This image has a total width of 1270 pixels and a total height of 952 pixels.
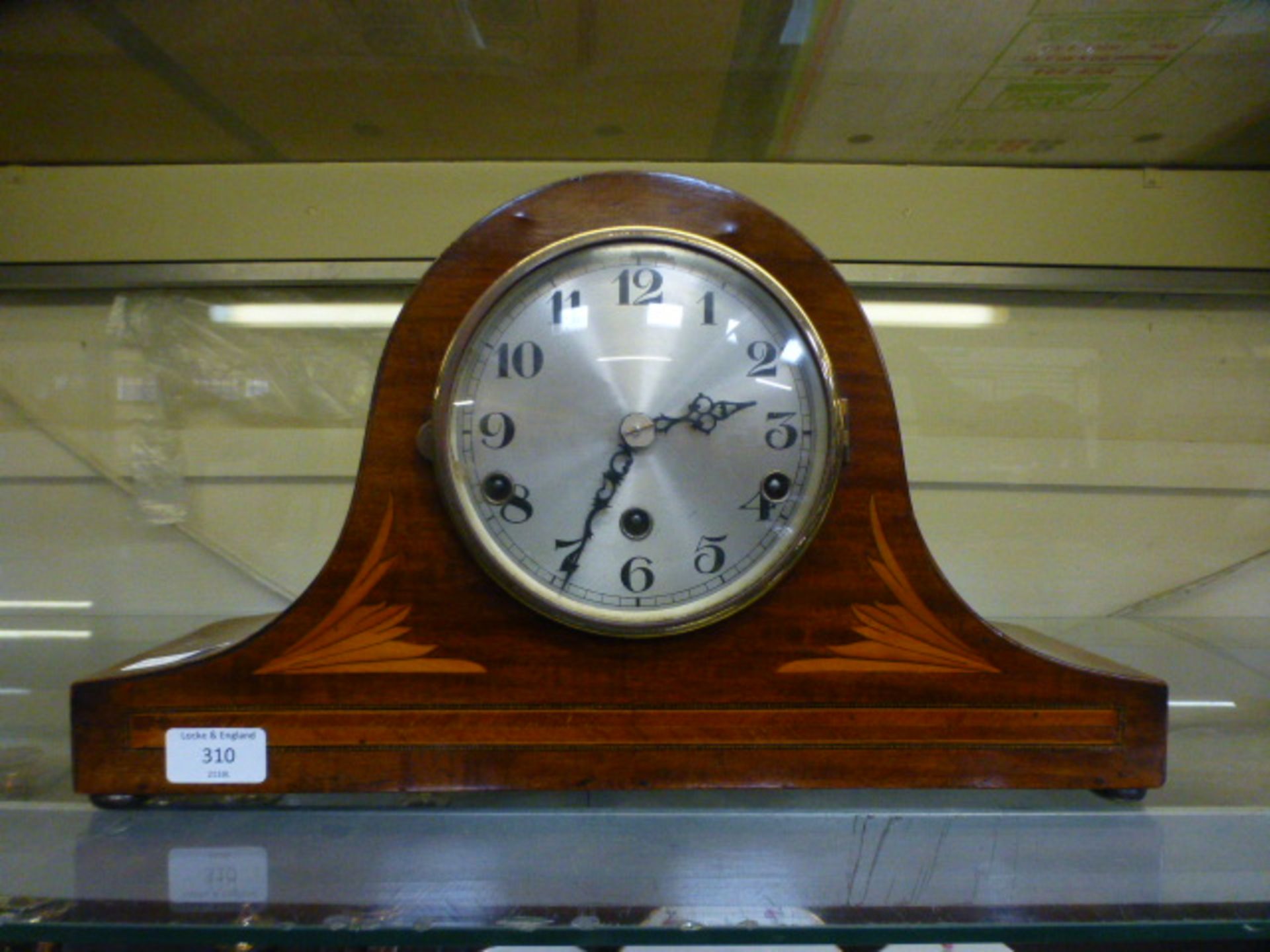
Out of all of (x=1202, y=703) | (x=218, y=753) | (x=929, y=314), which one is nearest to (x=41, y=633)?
(x=218, y=753)

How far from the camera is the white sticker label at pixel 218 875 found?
674 millimetres

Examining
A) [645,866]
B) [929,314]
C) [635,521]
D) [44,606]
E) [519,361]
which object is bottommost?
[645,866]

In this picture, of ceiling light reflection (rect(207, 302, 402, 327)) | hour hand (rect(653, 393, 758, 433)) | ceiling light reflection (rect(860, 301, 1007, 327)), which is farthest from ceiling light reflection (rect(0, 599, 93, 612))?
ceiling light reflection (rect(860, 301, 1007, 327))

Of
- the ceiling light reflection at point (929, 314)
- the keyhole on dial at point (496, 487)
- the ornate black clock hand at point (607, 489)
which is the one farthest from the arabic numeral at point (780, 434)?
the ceiling light reflection at point (929, 314)

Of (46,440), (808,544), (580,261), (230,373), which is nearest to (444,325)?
(580,261)

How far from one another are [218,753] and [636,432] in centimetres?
43

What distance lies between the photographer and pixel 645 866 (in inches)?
28.3

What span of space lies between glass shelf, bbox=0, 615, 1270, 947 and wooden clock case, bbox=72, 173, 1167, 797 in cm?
4

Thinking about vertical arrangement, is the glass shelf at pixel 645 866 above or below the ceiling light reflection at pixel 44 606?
below

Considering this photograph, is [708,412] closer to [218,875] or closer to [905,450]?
[218,875]

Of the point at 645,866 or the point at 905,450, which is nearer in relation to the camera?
the point at 645,866

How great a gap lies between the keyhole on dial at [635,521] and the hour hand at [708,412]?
8 cm

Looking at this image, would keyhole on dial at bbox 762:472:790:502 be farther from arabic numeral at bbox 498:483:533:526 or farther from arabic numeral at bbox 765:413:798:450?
arabic numeral at bbox 498:483:533:526

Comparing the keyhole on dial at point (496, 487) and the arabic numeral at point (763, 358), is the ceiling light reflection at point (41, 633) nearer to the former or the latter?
the keyhole on dial at point (496, 487)
